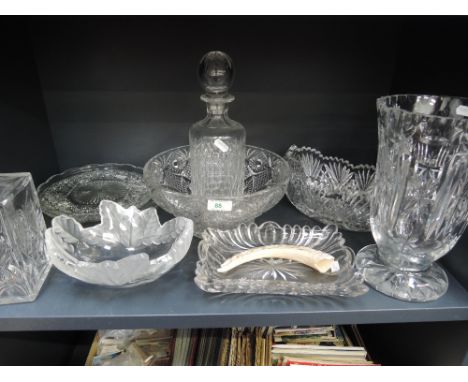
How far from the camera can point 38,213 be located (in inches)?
22.7

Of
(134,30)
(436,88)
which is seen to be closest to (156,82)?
(134,30)

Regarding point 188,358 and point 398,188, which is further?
point 188,358

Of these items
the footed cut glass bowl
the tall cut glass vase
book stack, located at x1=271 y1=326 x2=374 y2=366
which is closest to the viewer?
the tall cut glass vase

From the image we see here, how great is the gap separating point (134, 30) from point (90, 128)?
224 millimetres

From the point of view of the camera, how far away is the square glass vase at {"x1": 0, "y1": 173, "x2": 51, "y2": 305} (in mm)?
516

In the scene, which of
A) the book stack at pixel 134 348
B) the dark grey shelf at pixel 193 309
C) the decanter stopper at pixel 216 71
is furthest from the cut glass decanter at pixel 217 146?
the book stack at pixel 134 348

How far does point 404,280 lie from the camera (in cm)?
54

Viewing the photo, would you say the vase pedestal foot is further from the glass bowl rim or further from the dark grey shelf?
the glass bowl rim

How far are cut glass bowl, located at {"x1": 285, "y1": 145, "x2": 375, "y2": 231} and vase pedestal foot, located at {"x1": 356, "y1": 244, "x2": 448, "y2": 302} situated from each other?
10 cm

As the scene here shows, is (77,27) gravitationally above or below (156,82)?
above

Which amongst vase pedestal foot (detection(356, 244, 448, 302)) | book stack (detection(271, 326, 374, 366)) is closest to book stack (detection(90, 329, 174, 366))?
book stack (detection(271, 326, 374, 366))

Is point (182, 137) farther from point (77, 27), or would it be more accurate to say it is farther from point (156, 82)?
point (77, 27)

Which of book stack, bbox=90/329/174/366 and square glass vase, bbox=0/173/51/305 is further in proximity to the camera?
book stack, bbox=90/329/174/366

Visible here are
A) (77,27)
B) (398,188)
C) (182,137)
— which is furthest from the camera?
(182,137)
